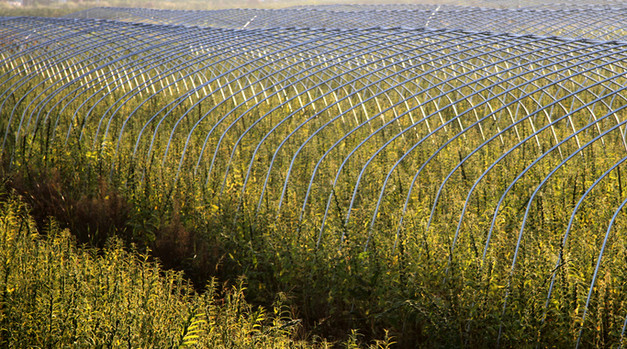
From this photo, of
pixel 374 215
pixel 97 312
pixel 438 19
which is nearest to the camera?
pixel 97 312

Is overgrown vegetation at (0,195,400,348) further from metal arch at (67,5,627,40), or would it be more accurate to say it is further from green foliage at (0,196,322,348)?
metal arch at (67,5,627,40)

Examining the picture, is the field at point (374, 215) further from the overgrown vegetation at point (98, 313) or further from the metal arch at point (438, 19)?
the metal arch at point (438, 19)

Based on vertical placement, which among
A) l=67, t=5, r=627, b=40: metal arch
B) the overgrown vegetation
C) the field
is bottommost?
l=67, t=5, r=627, b=40: metal arch

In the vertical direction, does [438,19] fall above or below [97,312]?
below

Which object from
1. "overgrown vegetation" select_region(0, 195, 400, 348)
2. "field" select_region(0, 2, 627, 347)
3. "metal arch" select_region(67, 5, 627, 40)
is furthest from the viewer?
"metal arch" select_region(67, 5, 627, 40)

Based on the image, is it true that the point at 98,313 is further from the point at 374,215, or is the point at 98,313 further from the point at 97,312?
the point at 374,215

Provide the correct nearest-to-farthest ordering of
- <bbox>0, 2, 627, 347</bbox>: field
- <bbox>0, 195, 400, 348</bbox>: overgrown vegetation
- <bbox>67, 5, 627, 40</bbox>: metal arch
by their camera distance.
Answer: <bbox>0, 195, 400, 348</bbox>: overgrown vegetation → <bbox>0, 2, 627, 347</bbox>: field → <bbox>67, 5, 627, 40</bbox>: metal arch

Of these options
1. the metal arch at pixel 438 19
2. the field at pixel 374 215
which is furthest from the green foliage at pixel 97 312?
the metal arch at pixel 438 19

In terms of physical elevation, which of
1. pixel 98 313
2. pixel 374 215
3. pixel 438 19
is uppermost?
pixel 98 313

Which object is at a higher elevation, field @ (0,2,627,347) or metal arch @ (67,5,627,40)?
field @ (0,2,627,347)

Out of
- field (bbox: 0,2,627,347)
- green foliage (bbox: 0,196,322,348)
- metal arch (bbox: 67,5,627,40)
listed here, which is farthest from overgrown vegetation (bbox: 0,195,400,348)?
metal arch (bbox: 67,5,627,40)

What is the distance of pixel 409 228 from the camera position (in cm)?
490

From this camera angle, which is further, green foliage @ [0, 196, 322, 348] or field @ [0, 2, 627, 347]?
field @ [0, 2, 627, 347]

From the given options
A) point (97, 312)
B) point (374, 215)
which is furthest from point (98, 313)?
point (374, 215)
